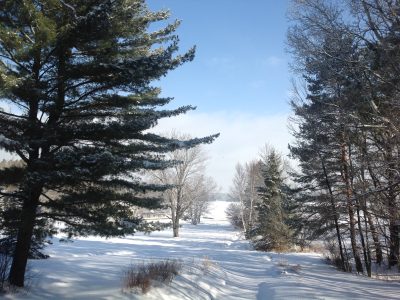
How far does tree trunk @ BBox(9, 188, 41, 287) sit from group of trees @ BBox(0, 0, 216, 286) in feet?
0.07

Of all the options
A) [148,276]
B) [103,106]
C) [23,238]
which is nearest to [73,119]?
[103,106]

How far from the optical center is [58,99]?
937cm

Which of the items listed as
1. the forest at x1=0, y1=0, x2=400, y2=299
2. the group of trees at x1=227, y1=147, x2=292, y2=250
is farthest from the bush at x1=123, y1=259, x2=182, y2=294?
the group of trees at x1=227, y1=147, x2=292, y2=250

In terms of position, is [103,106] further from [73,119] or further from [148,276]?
[148,276]

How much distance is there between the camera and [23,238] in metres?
8.74

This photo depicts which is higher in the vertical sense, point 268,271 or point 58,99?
point 58,99

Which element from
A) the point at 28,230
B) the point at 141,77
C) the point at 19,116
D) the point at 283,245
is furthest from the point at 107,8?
the point at 283,245

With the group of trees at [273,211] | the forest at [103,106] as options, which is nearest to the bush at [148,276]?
the forest at [103,106]

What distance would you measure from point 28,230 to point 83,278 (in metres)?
2.37

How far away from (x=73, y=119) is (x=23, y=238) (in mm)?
3260

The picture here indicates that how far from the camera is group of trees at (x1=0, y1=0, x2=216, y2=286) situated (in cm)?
831

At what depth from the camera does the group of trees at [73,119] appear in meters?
8.31

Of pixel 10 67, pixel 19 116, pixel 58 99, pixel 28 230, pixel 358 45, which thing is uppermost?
pixel 358 45

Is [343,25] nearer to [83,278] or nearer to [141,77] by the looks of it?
[141,77]
